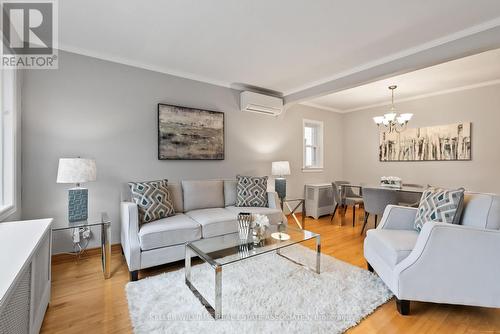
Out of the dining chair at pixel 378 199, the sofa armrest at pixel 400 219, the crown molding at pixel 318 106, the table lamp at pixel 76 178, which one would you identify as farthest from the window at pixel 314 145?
the table lamp at pixel 76 178

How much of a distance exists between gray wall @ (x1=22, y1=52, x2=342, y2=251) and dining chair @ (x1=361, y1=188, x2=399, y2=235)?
2105 mm

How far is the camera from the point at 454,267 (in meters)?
1.63

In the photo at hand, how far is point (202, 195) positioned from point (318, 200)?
2.50 meters

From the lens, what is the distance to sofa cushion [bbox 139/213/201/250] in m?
2.26

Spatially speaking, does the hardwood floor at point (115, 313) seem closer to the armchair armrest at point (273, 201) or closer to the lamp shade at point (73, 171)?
the lamp shade at point (73, 171)

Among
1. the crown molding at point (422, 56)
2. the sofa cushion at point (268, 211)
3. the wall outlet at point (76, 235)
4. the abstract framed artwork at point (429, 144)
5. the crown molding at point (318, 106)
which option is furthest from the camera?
the crown molding at point (318, 106)

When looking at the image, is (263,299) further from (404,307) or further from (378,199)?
(378,199)

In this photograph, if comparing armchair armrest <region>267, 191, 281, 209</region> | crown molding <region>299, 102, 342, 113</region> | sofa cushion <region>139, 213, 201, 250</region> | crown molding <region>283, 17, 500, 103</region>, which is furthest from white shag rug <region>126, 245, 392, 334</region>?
crown molding <region>299, 102, 342, 113</region>

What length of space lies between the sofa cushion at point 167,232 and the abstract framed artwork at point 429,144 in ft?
14.8

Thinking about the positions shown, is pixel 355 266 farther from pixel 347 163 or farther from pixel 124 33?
pixel 347 163

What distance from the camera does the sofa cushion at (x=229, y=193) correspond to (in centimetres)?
347

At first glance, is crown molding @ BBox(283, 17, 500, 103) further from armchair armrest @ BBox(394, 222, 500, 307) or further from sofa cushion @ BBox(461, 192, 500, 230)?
armchair armrest @ BBox(394, 222, 500, 307)

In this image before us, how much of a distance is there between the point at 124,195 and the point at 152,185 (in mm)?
450

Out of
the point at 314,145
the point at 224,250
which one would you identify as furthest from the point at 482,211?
the point at 314,145
